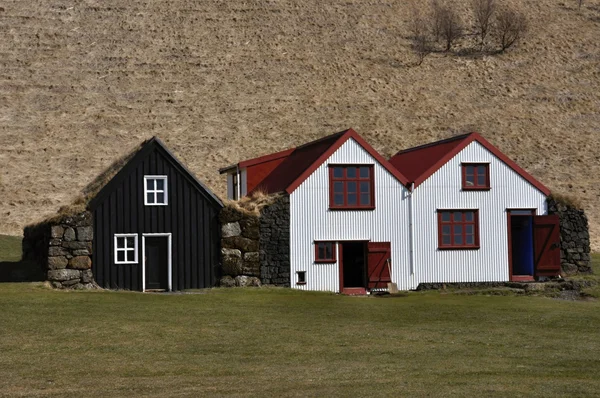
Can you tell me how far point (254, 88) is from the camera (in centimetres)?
9550

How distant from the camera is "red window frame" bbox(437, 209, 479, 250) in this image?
42.4 metres

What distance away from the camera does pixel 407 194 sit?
42062 millimetres

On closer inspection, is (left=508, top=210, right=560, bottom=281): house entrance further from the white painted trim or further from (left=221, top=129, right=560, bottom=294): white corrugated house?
the white painted trim

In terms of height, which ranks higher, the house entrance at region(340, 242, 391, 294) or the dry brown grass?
the dry brown grass

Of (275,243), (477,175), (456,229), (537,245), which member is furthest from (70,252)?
(537,245)

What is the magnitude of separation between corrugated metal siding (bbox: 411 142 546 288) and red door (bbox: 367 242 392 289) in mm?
1520

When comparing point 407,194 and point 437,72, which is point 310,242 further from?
point 437,72

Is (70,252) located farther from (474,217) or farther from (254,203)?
(474,217)

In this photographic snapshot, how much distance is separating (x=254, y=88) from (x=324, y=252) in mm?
56593

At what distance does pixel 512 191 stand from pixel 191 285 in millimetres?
15154

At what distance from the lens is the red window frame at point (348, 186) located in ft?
135

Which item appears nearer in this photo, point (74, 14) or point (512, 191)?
point (512, 191)

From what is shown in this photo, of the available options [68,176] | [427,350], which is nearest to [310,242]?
[427,350]

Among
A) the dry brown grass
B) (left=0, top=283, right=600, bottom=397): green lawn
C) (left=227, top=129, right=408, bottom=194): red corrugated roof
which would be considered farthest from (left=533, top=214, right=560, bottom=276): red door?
the dry brown grass
